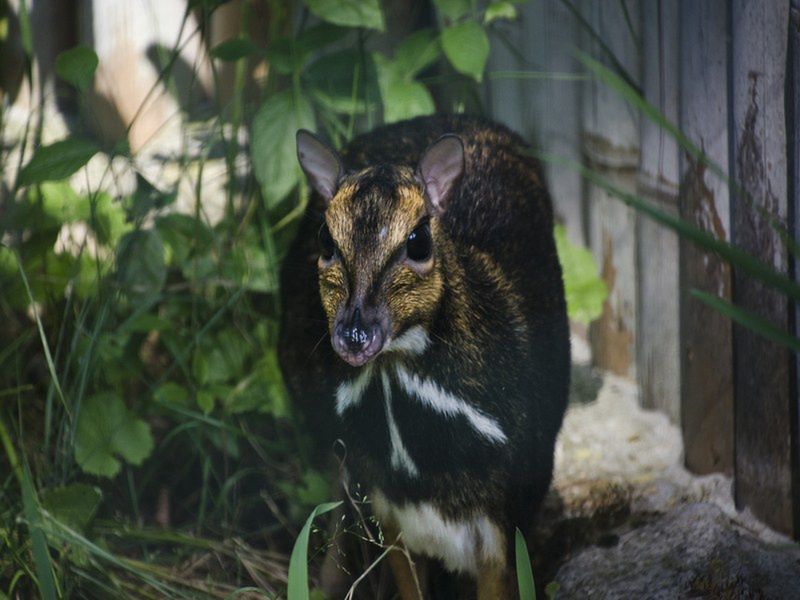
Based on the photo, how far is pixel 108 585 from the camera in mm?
3387

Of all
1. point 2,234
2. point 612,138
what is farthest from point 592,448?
point 2,234

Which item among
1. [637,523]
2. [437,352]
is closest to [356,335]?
[437,352]

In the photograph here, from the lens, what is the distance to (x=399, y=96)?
13.2 feet

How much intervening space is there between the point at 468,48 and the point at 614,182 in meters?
0.83

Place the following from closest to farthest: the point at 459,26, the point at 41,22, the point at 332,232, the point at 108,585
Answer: the point at 332,232, the point at 108,585, the point at 459,26, the point at 41,22

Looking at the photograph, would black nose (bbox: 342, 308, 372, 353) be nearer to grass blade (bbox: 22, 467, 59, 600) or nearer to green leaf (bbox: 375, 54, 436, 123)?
grass blade (bbox: 22, 467, 59, 600)

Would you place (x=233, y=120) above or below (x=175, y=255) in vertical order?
above

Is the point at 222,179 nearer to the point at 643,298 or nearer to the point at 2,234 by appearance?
the point at 2,234

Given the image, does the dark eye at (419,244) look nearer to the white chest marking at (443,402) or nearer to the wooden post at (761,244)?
the white chest marking at (443,402)

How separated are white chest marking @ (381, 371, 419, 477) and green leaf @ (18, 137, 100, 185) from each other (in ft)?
4.51

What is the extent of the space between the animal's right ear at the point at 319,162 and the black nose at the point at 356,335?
57 centimetres

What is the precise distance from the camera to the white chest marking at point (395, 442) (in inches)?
110

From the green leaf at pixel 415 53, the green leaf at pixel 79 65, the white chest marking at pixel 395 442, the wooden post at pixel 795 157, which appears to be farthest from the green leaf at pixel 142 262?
the wooden post at pixel 795 157

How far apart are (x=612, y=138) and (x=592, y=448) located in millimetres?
1189
